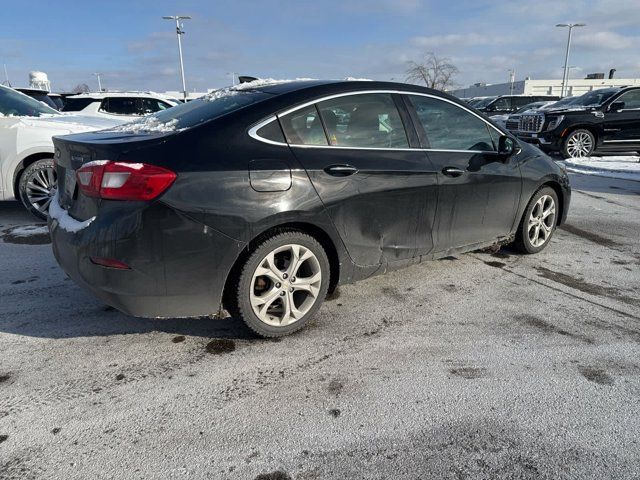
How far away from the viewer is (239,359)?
112 inches

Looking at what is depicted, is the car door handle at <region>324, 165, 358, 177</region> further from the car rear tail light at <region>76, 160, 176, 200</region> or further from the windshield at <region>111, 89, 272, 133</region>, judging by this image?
the car rear tail light at <region>76, 160, 176, 200</region>

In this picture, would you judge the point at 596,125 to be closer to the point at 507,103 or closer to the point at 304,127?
the point at 507,103

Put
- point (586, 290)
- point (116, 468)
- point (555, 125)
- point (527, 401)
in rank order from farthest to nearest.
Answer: point (555, 125)
point (586, 290)
point (527, 401)
point (116, 468)

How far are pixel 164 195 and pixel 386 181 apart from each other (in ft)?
5.04

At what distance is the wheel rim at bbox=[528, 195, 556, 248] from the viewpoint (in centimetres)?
465

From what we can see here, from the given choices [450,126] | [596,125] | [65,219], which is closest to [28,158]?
[65,219]

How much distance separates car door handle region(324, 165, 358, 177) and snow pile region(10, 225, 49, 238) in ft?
12.5

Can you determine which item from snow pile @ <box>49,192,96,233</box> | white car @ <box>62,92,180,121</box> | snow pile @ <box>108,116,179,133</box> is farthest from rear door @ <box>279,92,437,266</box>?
white car @ <box>62,92,180,121</box>

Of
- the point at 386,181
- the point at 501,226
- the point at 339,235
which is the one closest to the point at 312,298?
the point at 339,235

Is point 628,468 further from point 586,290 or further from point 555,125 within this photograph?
point 555,125

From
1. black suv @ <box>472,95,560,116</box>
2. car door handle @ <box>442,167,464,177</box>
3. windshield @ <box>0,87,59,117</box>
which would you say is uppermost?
black suv @ <box>472,95,560,116</box>

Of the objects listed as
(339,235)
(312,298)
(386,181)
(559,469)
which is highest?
(386,181)

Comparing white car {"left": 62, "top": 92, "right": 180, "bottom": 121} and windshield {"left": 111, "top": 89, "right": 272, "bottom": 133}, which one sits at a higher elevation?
white car {"left": 62, "top": 92, "right": 180, "bottom": 121}

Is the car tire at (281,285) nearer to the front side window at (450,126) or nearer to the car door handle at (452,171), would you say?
the car door handle at (452,171)
